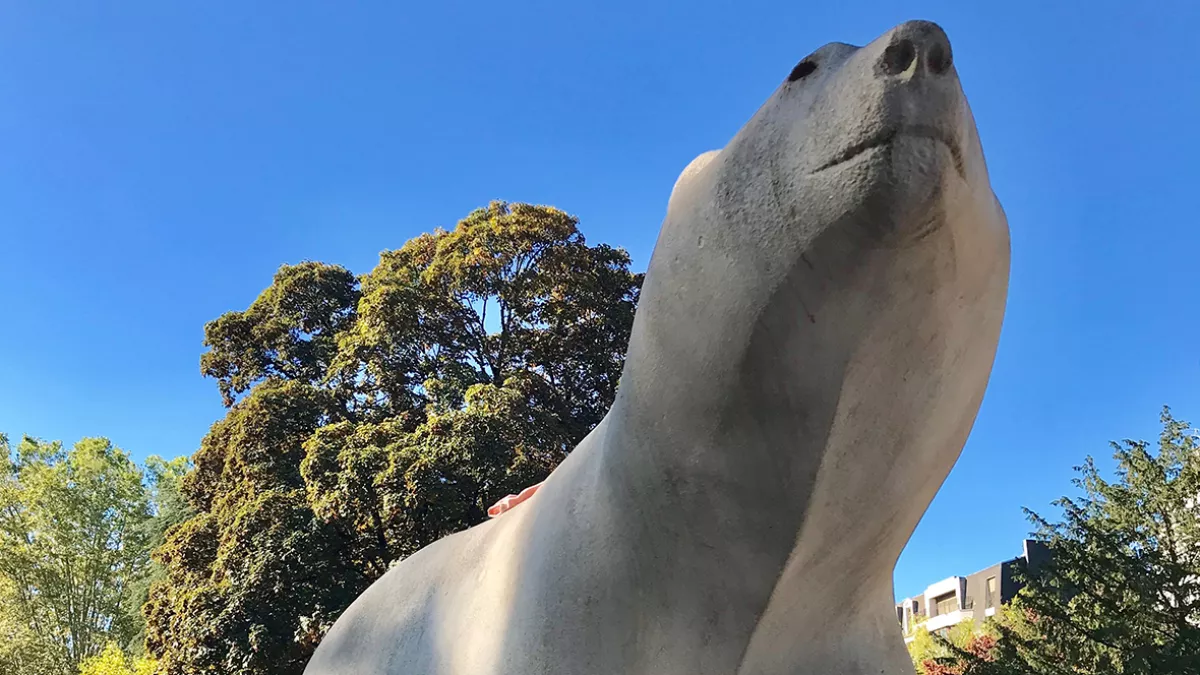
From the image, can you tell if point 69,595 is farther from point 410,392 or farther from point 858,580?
point 858,580

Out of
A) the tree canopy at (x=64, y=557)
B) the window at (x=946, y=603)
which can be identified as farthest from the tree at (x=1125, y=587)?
the window at (x=946, y=603)

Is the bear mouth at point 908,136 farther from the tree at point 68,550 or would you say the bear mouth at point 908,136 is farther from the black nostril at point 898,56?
the tree at point 68,550

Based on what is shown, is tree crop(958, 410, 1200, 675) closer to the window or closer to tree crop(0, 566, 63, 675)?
tree crop(0, 566, 63, 675)

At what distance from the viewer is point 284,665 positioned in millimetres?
10992

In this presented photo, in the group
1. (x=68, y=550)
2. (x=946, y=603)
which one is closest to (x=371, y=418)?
(x=68, y=550)

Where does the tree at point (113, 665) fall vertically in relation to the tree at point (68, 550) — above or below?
below

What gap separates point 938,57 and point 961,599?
4765 cm

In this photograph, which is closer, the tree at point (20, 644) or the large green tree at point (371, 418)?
the large green tree at point (371, 418)

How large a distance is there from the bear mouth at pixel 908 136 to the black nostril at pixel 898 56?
14 cm

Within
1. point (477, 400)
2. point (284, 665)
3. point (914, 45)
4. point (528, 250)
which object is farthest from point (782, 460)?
point (528, 250)

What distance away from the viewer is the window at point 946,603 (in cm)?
4494

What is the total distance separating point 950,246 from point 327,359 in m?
14.4

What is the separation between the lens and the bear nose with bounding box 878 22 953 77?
172 centimetres

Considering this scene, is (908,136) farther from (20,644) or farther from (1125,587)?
(20,644)
